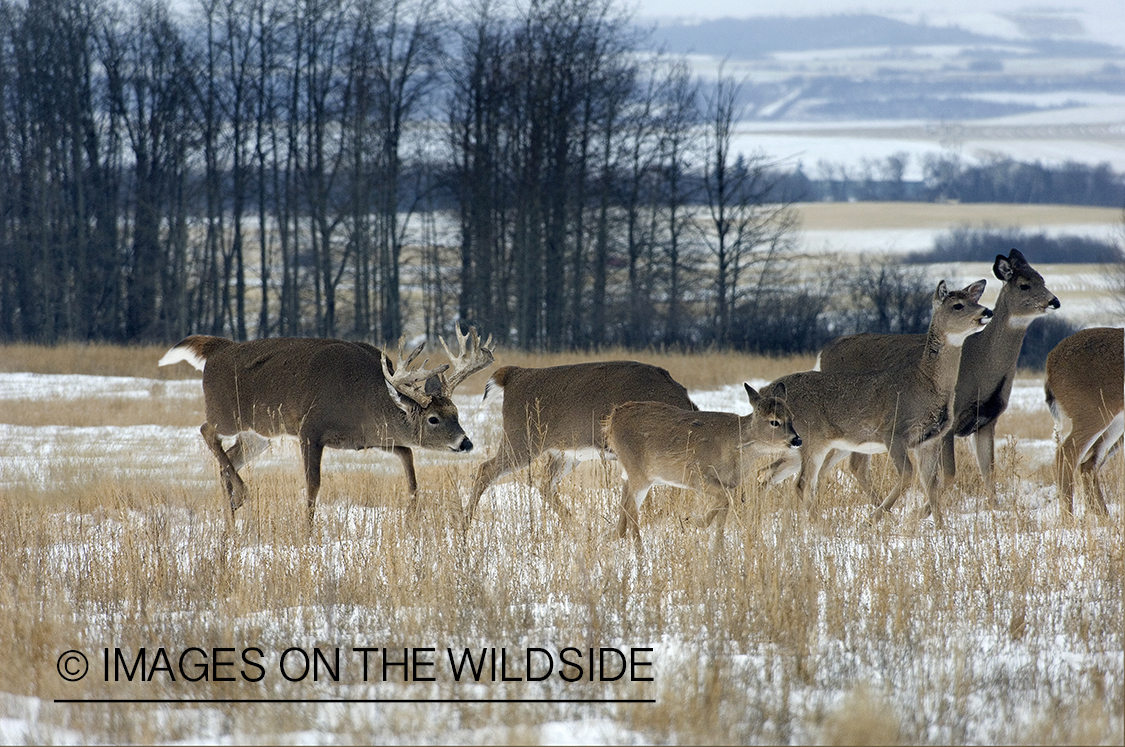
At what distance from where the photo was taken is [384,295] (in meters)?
38.0

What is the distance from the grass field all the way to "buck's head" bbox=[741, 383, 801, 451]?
37 centimetres

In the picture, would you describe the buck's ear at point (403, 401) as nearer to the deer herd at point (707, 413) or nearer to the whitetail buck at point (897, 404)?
the deer herd at point (707, 413)

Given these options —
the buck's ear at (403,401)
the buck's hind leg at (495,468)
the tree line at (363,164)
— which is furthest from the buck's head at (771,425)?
the tree line at (363,164)

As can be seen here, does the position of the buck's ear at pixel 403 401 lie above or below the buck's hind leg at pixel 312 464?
above

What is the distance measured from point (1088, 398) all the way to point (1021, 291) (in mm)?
1007

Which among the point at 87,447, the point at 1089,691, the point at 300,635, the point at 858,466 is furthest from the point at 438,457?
the point at 1089,691

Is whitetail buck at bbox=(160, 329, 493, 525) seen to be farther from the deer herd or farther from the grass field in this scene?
the grass field

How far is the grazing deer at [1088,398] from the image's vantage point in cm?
912

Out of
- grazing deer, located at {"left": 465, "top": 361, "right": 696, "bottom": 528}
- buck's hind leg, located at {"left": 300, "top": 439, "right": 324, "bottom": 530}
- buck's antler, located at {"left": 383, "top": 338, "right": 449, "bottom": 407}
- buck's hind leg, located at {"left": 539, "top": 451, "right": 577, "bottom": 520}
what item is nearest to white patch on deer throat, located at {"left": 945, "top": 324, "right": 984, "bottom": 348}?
grazing deer, located at {"left": 465, "top": 361, "right": 696, "bottom": 528}

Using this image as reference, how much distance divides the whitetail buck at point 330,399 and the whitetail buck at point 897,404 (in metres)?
2.64

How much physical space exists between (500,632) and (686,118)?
34372 mm

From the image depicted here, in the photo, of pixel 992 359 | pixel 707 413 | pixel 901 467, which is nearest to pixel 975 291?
pixel 992 359

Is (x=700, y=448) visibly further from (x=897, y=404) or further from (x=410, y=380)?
(x=410, y=380)

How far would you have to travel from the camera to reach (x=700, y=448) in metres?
7.96
